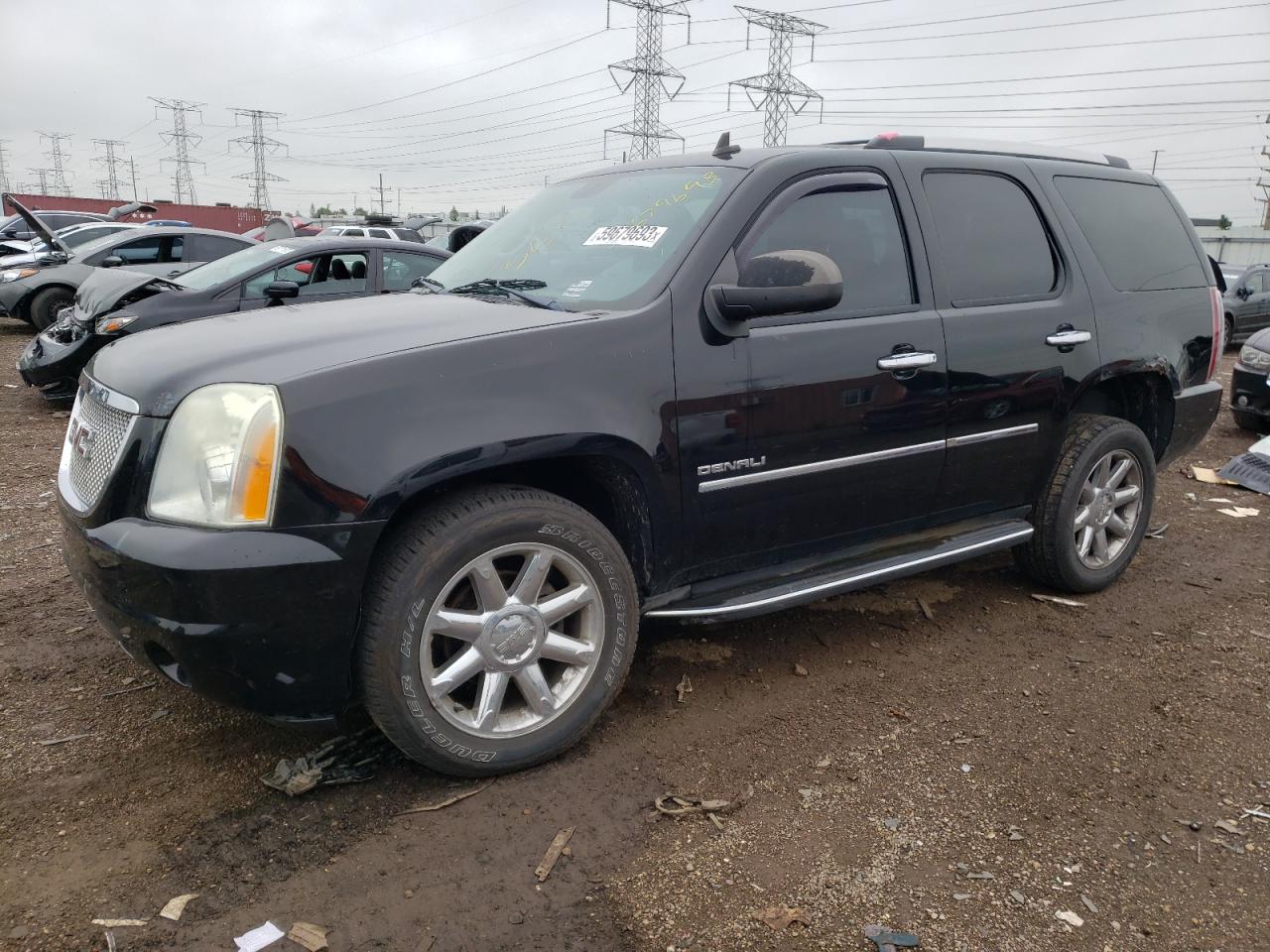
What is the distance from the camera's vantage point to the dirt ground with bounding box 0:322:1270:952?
86.3 inches

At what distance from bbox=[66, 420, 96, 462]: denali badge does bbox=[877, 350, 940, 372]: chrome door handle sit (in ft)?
8.30

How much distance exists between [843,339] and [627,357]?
0.86 m

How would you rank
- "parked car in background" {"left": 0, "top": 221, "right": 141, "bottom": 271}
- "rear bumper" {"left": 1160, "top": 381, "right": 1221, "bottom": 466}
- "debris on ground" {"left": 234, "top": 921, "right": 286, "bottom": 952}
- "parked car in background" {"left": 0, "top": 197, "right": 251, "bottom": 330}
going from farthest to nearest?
"parked car in background" {"left": 0, "top": 221, "right": 141, "bottom": 271} < "parked car in background" {"left": 0, "top": 197, "right": 251, "bottom": 330} < "rear bumper" {"left": 1160, "top": 381, "right": 1221, "bottom": 466} < "debris on ground" {"left": 234, "top": 921, "right": 286, "bottom": 952}

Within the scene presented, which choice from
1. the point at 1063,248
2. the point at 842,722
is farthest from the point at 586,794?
the point at 1063,248

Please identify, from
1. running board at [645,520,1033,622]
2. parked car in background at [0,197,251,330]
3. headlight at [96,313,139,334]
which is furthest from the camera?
parked car in background at [0,197,251,330]

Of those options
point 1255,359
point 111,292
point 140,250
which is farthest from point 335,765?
point 140,250

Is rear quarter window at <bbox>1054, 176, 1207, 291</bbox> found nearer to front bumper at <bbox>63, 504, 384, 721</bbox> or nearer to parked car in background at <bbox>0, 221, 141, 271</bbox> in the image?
front bumper at <bbox>63, 504, 384, 721</bbox>

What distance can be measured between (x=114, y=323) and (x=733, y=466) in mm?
6276

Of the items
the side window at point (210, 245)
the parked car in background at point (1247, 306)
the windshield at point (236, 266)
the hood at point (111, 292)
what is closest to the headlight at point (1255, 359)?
the parked car in background at point (1247, 306)

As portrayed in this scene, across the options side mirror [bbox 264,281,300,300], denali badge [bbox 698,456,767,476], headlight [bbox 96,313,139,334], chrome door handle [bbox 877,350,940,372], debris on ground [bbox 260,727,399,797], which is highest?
side mirror [bbox 264,281,300,300]

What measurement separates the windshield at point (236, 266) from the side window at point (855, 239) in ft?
18.9

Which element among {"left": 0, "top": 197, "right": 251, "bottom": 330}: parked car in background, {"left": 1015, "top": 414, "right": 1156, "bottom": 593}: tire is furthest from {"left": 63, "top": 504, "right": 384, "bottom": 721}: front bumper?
{"left": 0, "top": 197, "right": 251, "bottom": 330}: parked car in background

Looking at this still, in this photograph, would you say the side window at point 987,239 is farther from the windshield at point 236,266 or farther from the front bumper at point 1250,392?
the windshield at point 236,266

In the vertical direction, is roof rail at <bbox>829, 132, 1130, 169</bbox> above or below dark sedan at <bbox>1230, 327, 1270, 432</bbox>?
above
